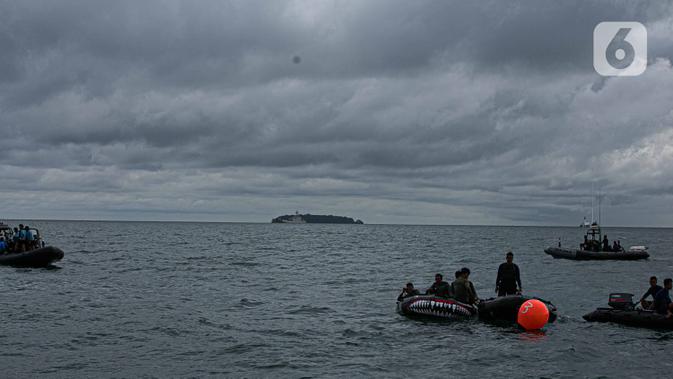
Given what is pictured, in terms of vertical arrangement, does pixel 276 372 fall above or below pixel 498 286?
below

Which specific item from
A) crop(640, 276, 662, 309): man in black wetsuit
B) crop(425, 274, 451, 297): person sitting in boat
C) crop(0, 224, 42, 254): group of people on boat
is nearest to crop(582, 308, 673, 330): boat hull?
crop(640, 276, 662, 309): man in black wetsuit

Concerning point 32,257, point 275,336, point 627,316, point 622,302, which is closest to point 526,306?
point 627,316

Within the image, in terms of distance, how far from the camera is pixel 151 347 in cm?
1848

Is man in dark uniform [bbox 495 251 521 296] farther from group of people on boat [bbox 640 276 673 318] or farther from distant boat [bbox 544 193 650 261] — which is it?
distant boat [bbox 544 193 650 261]

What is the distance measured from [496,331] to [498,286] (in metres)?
2.03

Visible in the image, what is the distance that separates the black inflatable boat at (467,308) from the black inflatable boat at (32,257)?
2703 cm

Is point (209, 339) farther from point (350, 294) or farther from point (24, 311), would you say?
point (350, 294)

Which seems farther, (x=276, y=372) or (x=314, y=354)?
(x=314, y=354)

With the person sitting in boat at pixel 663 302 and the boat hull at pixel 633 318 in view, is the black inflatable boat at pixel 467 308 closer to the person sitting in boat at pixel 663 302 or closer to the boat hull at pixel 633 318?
the boat hull at pixel 633 318

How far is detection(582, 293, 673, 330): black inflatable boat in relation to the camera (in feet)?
69.5

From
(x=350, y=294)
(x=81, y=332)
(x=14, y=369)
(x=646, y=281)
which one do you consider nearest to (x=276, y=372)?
(x=14, y=369)

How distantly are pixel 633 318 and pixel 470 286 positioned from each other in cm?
559

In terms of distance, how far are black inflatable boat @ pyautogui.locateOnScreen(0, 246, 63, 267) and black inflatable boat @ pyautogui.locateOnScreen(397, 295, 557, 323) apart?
27031mm

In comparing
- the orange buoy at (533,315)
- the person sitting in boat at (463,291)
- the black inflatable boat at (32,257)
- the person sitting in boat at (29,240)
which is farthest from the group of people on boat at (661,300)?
the person sitting in boat at (29,240)
